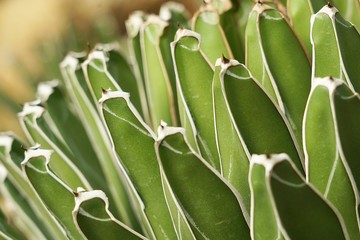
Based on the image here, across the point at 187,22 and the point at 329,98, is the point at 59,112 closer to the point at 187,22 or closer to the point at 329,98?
the point at 187,22

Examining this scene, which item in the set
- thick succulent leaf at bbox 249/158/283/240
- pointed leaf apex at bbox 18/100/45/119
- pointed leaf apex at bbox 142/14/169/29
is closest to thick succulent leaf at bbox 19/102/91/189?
pointed leaf apex at bbox 18/100/45/119

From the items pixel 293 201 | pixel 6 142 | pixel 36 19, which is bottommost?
pixel 293 201

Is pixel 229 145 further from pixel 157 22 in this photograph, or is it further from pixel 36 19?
pixel 36 19

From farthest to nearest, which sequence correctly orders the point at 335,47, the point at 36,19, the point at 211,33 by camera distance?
the point at 36,19
the point at 211,33
the point at 335,47

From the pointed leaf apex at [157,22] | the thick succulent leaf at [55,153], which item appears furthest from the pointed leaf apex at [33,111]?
the pointed leaf apex at [157,22]

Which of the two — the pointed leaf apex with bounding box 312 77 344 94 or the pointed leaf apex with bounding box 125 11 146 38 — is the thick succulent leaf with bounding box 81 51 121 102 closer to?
the pointed leaf apex with bounding box 125 11 146 38

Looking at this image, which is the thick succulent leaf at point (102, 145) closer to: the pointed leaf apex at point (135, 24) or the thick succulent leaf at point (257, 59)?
the pointed leaf apex at point (135, 24)

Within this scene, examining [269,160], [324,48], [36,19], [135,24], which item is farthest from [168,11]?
[36,19]
